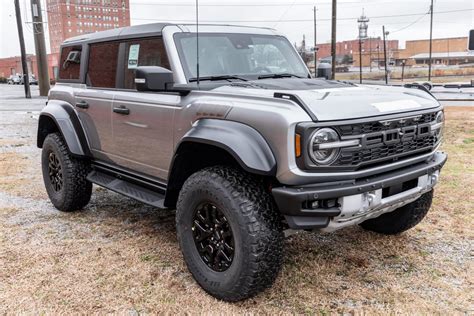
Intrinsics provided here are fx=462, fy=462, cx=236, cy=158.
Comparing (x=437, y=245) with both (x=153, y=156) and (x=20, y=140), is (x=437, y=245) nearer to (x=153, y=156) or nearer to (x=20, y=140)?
(x=153, y=156)

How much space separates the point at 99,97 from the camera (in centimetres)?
443

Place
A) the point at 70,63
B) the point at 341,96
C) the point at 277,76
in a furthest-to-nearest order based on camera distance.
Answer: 1. the point at 70,63
2. the point at 277,76
3. the point at 341,96

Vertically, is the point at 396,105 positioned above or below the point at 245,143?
above

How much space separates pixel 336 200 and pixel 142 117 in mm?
1860

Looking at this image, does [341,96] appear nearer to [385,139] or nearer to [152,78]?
[385,139]

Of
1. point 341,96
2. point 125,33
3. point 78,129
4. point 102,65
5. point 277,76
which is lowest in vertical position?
point 78,129

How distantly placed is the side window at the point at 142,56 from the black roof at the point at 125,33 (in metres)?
0.06

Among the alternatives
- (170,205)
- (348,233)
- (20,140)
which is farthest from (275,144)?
(20,140)

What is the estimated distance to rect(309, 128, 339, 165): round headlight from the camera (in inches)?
105

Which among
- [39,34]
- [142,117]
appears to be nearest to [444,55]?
[39,34]

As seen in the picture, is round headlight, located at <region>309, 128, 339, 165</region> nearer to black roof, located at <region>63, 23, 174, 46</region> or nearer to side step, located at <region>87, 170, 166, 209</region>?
side step, located at <region>87, 170, 166, 209</region>

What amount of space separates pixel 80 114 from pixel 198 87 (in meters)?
1.92

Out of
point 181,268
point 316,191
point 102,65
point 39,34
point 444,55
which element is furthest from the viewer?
point 444,55

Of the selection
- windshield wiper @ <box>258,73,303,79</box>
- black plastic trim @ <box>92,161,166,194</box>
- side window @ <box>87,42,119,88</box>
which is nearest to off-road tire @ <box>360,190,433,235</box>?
windshield wiper @ <box>258,73,303,79</box>
